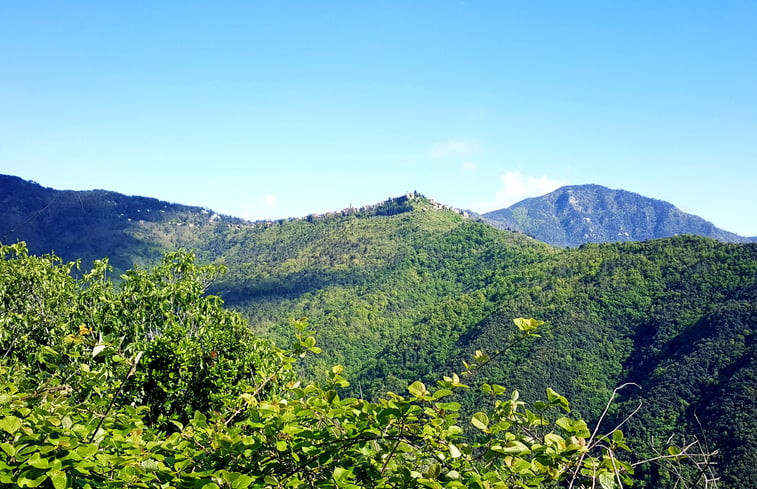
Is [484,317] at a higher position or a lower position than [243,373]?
lower

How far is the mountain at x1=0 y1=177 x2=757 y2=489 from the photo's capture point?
58.3m

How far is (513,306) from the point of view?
299 feet

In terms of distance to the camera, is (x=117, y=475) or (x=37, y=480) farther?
(x=117, y=475)

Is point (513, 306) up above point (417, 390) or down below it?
below

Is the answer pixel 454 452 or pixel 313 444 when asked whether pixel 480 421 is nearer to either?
pixel 454 452

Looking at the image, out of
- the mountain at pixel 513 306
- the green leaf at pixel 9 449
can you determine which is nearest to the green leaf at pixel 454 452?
the green leaf at pixel 9 449

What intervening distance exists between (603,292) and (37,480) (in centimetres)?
9644

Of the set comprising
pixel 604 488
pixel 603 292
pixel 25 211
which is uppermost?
pixel 25 211

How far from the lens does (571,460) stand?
2.10 metres

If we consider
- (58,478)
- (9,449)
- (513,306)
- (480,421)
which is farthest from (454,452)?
(513,306)

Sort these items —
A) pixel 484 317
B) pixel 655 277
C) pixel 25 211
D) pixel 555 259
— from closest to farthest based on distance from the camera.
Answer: pixel 655 277 < pixel 484 317 < pixel 555 259 < pixel 25 211

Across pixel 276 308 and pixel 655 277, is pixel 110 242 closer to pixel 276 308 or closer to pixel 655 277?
pixel 276 308

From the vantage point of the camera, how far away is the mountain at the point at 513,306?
5828 cm

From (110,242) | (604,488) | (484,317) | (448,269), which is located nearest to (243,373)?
(604,488)
